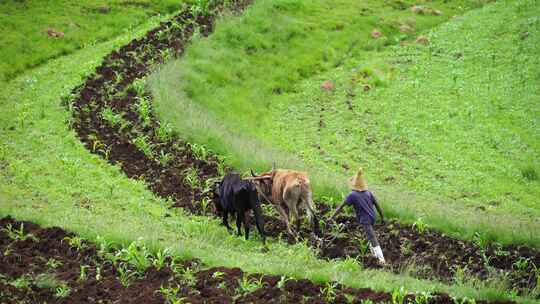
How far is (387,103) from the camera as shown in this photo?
3039 cm

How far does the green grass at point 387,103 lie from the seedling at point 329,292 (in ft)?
19.1

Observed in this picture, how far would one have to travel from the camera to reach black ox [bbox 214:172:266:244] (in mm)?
15344

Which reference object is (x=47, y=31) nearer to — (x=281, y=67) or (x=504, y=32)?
(x=281, y=67)

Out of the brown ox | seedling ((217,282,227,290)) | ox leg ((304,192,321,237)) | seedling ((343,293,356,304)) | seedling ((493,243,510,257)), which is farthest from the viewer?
the brown ox

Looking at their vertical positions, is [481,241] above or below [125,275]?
below

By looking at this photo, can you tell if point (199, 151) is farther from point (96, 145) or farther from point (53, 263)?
point (53, 263)

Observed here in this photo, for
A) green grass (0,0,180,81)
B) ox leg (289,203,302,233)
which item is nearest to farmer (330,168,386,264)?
ox leg (289,203,302,233)

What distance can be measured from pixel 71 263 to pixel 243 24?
24.5 meters

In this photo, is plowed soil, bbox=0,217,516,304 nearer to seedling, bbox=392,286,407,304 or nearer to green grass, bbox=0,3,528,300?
seedling, bbox=392,286,407,304

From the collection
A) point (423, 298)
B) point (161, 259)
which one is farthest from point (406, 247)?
point (161, 259)

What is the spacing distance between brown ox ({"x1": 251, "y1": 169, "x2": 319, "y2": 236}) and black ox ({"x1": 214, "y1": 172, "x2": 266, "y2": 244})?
741 millimetres

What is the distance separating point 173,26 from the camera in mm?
34812

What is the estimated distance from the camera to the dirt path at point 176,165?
14281mm

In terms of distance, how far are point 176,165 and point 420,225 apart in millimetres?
A: 7805
